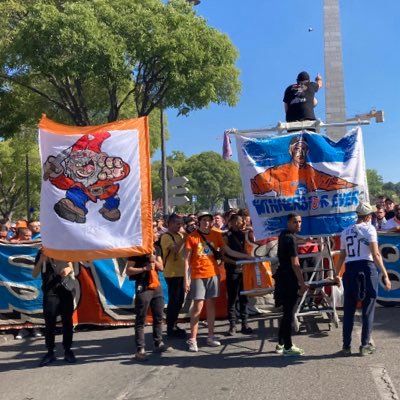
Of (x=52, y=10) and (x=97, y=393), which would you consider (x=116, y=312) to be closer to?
(x=97, y=393)

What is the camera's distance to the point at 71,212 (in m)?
6.53

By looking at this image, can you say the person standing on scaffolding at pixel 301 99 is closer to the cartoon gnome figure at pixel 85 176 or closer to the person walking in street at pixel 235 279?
the person walking in street at pixel 235 279

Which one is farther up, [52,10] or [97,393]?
[52,10]

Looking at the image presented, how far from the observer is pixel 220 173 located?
73.9 meters

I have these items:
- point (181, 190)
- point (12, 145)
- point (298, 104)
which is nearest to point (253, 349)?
point (298, 104)

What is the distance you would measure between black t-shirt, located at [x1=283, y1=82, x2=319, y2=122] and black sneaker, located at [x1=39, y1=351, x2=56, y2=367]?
4.56 meters

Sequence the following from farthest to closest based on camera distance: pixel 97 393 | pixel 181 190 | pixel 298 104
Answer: pixel 181 190, pixel 298 104, pixel 97 393

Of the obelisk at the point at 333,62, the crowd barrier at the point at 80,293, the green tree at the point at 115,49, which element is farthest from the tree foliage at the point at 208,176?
the crowd barrier at the point at 80,293

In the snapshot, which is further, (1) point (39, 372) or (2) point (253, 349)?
(2) point (253, 349)

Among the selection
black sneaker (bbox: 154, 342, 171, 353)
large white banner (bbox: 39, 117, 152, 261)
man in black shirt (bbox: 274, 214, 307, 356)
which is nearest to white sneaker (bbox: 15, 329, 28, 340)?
black sneaker (bbox: 154, 342, 171, 353)

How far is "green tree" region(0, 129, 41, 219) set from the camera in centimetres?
3317

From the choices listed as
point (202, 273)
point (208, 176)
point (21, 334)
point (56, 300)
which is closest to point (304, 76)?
point (202, 273)

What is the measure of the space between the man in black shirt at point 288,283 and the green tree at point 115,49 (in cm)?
1079

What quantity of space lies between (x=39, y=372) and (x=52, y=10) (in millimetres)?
12107
